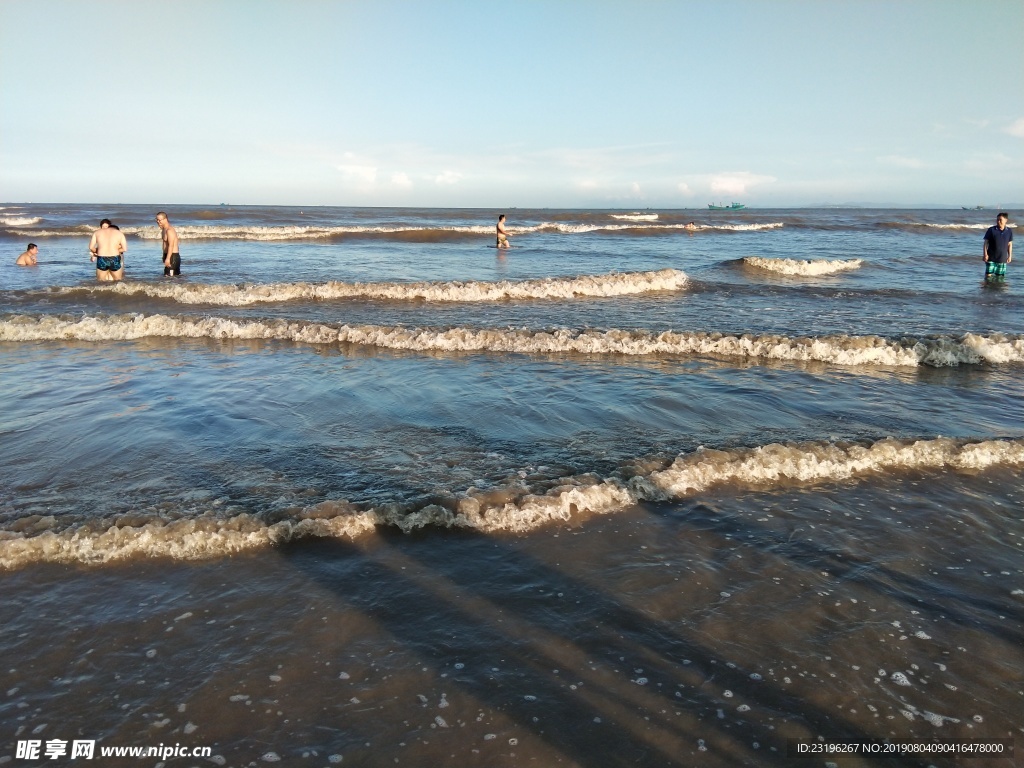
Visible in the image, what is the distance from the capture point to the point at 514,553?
4055 mm

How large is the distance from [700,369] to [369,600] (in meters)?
6.50

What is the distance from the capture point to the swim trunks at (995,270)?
56.4ft

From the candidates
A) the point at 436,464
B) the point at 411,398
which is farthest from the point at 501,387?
the point at 436,464

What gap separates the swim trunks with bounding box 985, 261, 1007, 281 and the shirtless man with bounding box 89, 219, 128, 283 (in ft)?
77.0

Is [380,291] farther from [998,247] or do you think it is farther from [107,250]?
[998,247]

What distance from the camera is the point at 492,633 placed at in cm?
326

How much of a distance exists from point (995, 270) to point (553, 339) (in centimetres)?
1496

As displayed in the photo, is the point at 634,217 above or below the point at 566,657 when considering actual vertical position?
above

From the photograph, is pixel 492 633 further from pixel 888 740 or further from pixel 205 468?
pixel 205 468

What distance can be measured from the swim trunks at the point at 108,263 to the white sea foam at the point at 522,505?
14901 millimetres
